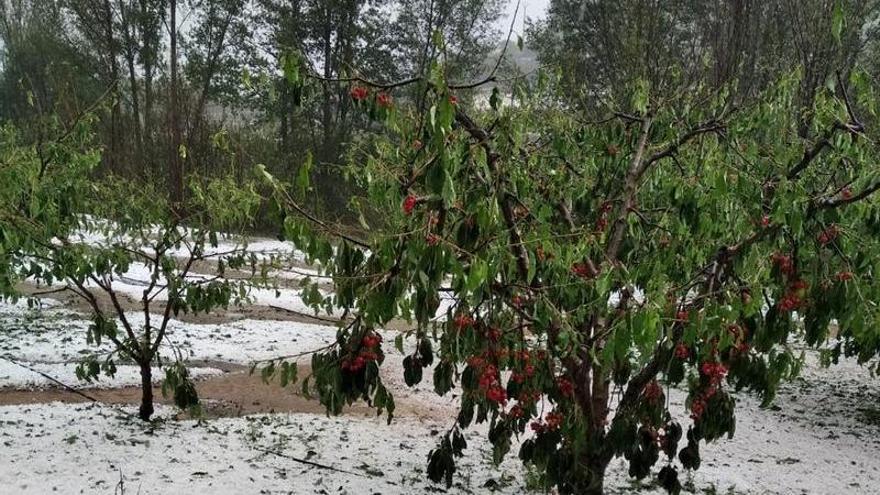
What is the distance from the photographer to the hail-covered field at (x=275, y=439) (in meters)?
4.27

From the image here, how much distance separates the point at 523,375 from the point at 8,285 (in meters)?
3.73

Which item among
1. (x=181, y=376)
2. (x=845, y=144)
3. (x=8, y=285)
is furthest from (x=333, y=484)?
(x=845, y=144)

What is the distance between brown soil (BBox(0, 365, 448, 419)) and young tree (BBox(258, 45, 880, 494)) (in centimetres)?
276

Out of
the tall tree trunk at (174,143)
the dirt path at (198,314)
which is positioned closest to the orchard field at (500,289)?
the dirt path at (198,314)

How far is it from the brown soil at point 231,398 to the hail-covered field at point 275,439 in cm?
2

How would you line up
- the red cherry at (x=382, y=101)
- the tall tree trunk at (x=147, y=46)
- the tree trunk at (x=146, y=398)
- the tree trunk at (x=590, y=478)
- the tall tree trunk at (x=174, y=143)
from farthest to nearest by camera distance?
the tall tree trunk at (x=147, y=46), the tall tree trunk at (x=174, y=143), the tree trunk at (x=146, y=398), the tree trunk at (x=590, y=478), the red cherry at (x=382, y=101)

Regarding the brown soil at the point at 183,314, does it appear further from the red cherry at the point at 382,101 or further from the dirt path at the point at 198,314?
the red cherry at the point at 382,101

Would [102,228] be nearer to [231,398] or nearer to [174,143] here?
[231,398]

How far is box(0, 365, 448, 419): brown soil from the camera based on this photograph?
5.93 m

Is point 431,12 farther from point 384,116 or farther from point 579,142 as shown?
point 384,116

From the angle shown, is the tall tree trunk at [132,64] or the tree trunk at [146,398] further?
the tall tree trunk at [132,64]

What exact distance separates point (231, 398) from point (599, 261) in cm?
421

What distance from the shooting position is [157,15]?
2114 cm

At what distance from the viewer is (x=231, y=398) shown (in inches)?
253
